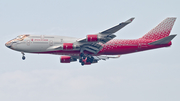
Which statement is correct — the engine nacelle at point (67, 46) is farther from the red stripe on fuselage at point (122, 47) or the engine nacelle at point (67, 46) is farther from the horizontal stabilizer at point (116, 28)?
the horizontal stabilizer at point (116, 28)

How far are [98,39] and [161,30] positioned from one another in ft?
62.4

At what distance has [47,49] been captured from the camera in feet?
242

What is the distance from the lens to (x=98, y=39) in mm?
69125

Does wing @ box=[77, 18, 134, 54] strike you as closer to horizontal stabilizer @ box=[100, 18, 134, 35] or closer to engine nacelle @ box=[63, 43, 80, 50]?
horizontal stabilizer @ box=[100, 18, 134, 35]

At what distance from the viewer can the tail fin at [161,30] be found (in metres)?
79.0

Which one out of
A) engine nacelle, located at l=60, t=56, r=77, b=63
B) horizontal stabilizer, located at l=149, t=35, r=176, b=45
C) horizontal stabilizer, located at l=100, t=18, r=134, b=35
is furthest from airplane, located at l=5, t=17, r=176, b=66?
engine nacelle, located at l=60, t=56, r=77, b=63

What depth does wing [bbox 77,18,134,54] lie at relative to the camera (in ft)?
220

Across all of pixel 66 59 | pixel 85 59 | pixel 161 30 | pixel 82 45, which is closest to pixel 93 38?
pixel 82 45

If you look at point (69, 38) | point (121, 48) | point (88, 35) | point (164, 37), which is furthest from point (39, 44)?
point (164, 37)

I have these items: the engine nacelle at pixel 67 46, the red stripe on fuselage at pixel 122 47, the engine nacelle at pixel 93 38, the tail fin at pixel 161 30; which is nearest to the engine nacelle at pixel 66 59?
the red stripe on fuselage at pixel 122 47

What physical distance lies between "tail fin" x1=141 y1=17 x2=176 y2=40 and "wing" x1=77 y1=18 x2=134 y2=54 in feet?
43.4

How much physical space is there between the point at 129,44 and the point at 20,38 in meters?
A: 25.4

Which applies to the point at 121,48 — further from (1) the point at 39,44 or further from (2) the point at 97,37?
(1) the point at 39,44

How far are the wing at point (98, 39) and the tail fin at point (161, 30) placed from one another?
43.4ft
